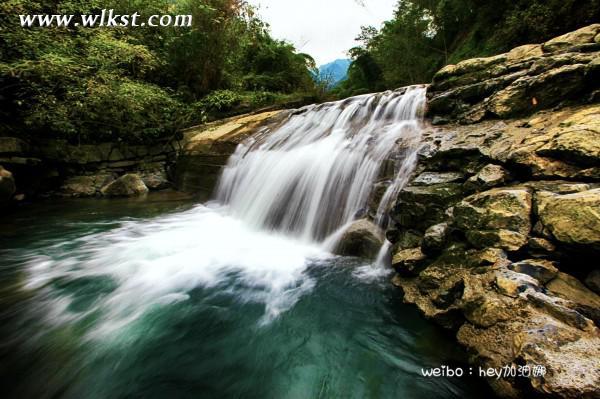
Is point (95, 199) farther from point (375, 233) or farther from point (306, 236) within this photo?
point (375, 233)

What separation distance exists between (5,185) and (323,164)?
7.05 meters

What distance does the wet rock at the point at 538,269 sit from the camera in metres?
1.97

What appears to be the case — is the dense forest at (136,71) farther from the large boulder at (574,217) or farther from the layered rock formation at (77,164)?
the large boulder at (574,217)

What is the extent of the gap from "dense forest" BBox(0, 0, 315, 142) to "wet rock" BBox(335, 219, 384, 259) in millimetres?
6811

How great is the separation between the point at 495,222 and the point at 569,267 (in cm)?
56

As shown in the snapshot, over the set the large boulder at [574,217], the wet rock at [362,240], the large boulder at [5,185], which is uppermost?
the large boulder at [574,217]

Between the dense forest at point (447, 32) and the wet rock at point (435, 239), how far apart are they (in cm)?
955

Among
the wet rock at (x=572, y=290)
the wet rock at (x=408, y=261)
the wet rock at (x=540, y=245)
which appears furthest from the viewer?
the wet rock at (x=408, y=261)

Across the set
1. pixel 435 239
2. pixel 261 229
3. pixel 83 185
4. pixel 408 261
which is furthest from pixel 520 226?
pixel 83 185

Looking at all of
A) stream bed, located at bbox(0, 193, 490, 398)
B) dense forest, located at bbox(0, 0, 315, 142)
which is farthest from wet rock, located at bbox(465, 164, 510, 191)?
dense forest, located at bbox(0, 0, 315, 142)

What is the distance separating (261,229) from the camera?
5.70 meters

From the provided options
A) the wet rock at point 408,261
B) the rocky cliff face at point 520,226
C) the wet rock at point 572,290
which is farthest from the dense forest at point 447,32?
the wet rock at point 572,290

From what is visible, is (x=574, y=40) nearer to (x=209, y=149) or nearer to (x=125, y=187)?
(x=209, y=149)

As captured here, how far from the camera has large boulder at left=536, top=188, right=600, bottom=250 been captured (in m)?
Answer: 1.82
